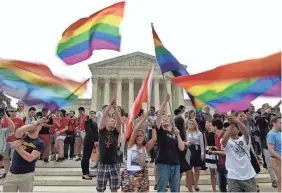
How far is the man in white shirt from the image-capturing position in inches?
135

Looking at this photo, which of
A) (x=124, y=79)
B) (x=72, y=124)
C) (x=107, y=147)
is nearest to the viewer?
(x=107, y=147)

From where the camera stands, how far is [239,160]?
352 centimetres

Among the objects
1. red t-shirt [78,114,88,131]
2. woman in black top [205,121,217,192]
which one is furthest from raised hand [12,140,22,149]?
red t-shirt [78,114,88,131]

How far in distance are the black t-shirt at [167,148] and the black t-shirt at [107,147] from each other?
0.74 metres

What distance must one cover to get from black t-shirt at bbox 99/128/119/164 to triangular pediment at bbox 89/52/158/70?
40.6 metres

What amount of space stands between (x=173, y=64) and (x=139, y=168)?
6.62 feet

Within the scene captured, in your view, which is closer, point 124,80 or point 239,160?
point 239,160

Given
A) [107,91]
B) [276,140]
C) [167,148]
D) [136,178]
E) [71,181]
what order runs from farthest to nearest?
[107,91]
[71,181]
[276,140]
[167,148]
[136,178]

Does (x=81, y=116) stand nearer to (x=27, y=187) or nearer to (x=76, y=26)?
(x=76, y=26)

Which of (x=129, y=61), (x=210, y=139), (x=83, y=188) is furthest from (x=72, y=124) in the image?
(x=129, y=61)

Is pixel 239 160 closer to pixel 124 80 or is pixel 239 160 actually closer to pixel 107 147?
pixel 107 147

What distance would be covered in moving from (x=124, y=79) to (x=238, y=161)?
135ft

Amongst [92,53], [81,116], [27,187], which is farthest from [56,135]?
[27,187]

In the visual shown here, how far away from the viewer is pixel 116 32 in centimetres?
484
